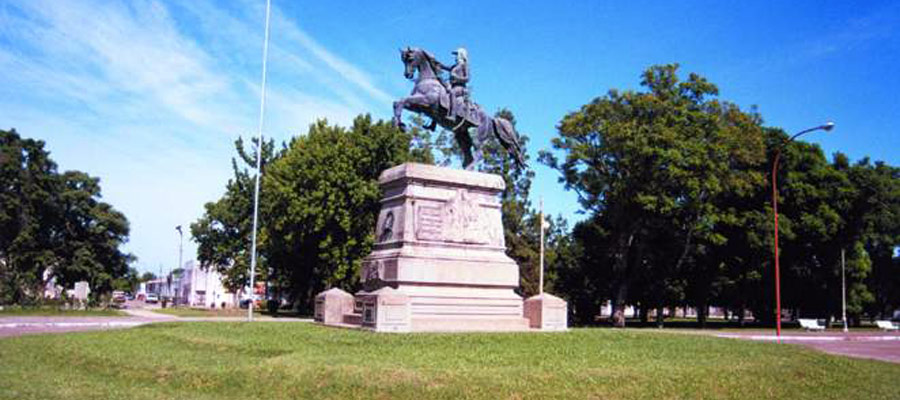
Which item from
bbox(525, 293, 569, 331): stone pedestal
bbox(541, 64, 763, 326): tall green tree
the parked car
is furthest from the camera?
the parked car

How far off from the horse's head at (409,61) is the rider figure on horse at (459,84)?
31.5 inches

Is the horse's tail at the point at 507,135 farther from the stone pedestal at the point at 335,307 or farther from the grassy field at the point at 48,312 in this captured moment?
the grassy field at the point at 48,312

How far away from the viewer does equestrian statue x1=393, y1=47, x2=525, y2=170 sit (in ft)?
67.7

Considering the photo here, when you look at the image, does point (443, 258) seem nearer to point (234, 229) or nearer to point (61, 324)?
point (61, 324)

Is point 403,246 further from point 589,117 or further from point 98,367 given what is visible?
point 589,117

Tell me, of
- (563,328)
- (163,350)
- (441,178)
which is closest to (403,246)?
(441,178)

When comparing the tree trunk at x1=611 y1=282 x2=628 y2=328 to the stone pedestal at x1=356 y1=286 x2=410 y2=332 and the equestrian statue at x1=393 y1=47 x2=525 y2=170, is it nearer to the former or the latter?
the equestrian statue at x1=393 y1=47 x2=525 y2=170

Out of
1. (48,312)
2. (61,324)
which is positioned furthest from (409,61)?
(48,312)

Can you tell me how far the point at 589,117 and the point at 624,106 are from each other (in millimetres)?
1937

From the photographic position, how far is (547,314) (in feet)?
65.3

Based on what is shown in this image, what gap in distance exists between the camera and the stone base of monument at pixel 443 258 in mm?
18812

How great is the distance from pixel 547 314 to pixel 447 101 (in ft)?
20.1

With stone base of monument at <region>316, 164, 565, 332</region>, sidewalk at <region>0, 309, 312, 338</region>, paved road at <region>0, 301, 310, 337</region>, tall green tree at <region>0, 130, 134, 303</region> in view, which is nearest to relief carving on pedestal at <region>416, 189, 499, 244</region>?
stone base of monument at <region>316, 164, 565, 332</region>

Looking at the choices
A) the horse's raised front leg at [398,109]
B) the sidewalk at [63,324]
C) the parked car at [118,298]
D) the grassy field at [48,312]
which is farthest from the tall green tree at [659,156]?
the parked car at [118,298]
